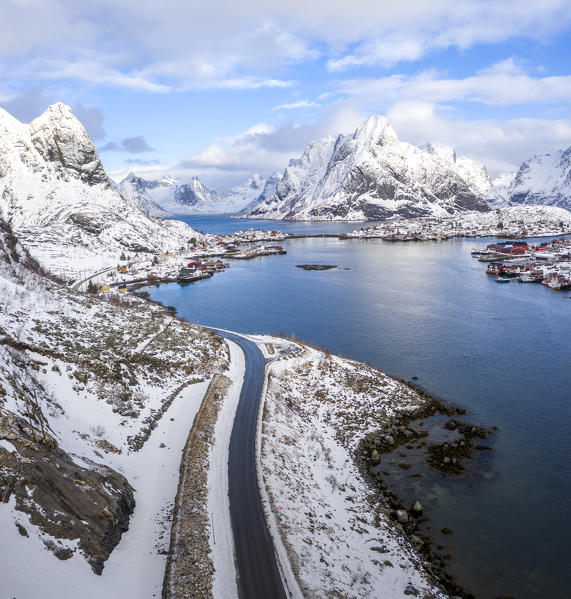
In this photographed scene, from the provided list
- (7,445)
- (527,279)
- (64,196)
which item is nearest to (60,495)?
(7,445)

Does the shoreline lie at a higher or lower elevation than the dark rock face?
lower

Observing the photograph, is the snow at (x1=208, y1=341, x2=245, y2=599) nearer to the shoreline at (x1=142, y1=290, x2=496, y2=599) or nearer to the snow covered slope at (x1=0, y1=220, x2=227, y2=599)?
the snow covered slope at (x1=0, y1=220, x2=227, y2=599)

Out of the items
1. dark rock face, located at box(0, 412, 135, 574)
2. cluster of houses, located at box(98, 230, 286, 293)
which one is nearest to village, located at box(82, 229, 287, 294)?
cluster of houses, located at box(98, 230, 286, 293)

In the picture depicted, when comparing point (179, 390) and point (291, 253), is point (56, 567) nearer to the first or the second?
point (179, 390)

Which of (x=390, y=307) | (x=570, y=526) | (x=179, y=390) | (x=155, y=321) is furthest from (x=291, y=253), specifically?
(x=570, y=526)

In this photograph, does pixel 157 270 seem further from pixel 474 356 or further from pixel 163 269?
pixel 474 356
